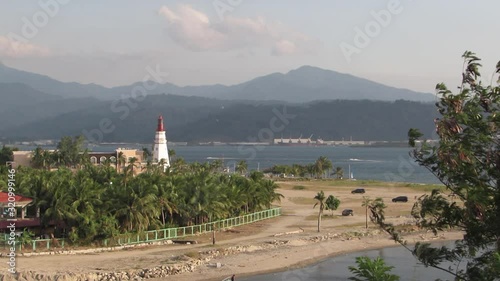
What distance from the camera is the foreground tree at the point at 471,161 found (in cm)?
1505

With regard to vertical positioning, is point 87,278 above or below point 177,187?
below

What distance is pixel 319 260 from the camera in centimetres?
4525

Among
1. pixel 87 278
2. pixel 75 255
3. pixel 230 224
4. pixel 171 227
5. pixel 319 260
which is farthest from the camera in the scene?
pixel 230 224

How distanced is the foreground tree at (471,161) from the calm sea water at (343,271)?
21618 mm

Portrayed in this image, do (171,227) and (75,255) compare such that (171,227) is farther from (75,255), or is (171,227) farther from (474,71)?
(474,71)

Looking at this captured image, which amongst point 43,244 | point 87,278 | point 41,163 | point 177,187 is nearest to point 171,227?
point 177,187

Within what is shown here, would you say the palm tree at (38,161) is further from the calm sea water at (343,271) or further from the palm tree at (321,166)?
the calm sea water at (343,271)

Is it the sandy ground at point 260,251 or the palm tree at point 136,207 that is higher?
the palm tree at point 136,207

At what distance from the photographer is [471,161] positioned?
50.4 feet

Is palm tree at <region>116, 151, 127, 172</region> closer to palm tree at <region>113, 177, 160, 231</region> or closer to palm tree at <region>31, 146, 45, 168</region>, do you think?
palm tree at <region>31, 146, 45, 168</region>

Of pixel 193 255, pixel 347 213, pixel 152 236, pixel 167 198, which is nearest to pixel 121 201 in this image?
pixel 152 236

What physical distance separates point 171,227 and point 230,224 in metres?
6.84

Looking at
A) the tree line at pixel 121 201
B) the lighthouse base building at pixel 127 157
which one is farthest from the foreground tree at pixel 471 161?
the lighthouse base building at pixel 127 157

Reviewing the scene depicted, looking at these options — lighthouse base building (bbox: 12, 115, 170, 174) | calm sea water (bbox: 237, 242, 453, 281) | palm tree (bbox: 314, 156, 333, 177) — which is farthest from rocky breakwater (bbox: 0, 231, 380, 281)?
palm tree (bbox: 314, 156, 333, 177)
